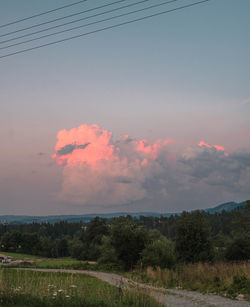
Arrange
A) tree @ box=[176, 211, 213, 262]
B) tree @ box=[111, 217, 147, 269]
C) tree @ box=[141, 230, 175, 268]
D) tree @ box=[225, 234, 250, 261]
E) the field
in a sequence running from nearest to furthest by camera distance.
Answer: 1. the field
2. tree @ box=[141, 230, 175, 268]
3. tree @ box=[176, 211, 213, 262]
4. tree @ box=[111, 217, 147, 269]
5. tree @ box=[225, 234, 250, 261]

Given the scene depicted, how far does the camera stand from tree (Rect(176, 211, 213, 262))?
29375mm

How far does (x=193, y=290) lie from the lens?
626 inches

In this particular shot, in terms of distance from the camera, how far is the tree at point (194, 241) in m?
29.4

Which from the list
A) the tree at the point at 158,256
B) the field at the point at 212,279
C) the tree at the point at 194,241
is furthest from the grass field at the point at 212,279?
the tree at the point at 194,241

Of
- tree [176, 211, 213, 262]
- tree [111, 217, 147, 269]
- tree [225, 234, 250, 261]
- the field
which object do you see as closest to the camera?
the field

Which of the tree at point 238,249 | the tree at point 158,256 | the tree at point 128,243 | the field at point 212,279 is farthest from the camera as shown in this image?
the tree at point 238,249

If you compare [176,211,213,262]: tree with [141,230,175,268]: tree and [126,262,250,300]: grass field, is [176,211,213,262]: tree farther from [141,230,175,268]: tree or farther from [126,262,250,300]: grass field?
[126,262,250,300]: grass field

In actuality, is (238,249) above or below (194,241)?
below

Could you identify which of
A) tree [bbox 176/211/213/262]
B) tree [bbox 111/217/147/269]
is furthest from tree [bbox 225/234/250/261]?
tree [bbox 111/217/147/269]

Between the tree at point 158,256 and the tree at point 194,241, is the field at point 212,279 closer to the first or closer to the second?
the tree at point 158,256

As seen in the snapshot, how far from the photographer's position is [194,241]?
29547mm

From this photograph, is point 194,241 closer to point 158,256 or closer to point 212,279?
point 158,256

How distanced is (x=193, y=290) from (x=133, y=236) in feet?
46.1

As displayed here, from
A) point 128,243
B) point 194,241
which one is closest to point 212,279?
point 194,241
